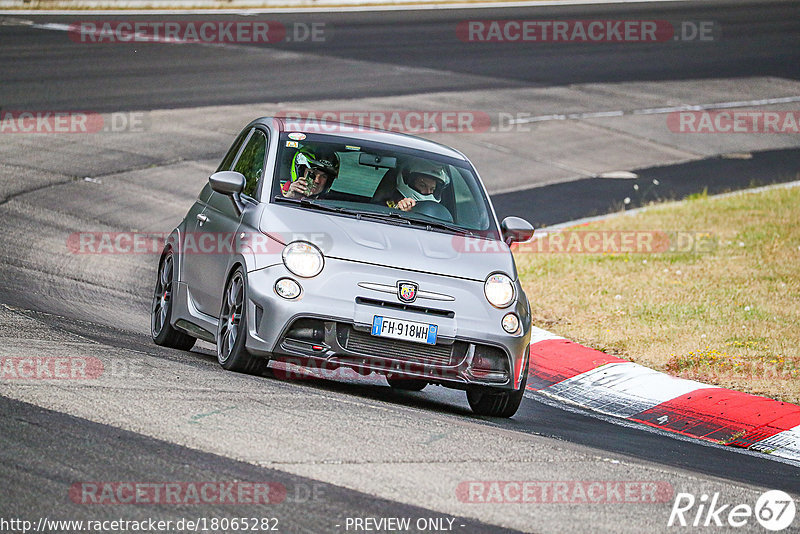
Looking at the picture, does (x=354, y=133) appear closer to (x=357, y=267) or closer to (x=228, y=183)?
(x=228, y=183)

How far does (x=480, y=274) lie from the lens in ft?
26.9

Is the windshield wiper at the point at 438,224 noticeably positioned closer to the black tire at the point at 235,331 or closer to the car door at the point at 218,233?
the car door at the point at 218,233

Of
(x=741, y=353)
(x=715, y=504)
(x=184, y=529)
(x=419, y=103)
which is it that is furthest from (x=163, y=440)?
(x=419, y=103)

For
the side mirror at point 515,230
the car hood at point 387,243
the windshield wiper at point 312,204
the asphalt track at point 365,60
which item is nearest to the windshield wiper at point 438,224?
the car hood at point 387,243

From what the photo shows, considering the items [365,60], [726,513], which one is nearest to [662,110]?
[365,60]

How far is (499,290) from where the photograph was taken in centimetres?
821

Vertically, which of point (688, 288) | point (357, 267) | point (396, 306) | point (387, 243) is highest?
point (387, 243)

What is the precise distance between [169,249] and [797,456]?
4.88 metres

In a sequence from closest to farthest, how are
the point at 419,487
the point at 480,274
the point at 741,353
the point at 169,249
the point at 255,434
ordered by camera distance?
the point at 419,487 < the point at 255,434 < the point at 480,274 < the point at 169,249 < the point at 741,353

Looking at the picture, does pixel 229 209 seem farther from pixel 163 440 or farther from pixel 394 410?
pixel 163 440

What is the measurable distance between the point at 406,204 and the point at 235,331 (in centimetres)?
156

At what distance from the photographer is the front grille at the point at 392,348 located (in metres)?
7.83

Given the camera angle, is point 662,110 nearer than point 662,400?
No

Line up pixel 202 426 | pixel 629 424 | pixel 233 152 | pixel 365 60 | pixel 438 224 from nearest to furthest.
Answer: pixel 202 426 → pixel 438 224 → pixel 629 424 → pixel 233 152 → pixel 365 60
